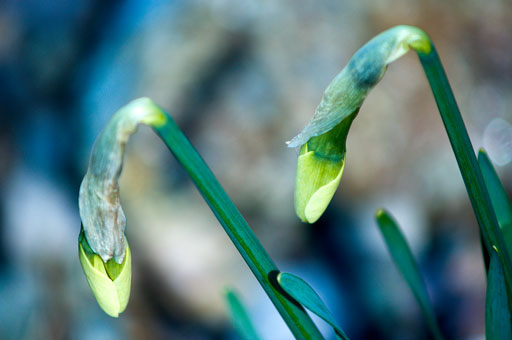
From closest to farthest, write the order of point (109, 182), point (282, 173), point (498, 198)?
point (109, 182), point (498, 198), point (282, 173)

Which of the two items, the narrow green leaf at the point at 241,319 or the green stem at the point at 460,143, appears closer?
the green stem at the point at 460,143

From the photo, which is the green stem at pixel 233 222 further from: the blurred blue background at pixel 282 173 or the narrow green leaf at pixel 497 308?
the blurred blue background at pixel 282 173

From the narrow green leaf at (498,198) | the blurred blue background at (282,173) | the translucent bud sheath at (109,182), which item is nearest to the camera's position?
the translucent bud sheath at (109,182)

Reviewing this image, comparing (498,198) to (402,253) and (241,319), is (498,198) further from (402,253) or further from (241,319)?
(241,319)

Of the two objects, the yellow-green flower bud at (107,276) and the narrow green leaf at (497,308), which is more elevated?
the yellow-green flower bud at (107,276)

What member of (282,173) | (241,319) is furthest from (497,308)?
(282,173)

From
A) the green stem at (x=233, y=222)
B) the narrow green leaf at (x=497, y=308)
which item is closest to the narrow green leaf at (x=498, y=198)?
the narrow green leaf at (x=497, y=308)

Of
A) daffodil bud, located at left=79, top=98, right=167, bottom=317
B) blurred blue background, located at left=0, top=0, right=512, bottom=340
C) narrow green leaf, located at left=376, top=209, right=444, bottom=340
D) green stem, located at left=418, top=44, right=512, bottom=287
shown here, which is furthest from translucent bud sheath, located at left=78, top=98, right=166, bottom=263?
blurred blue background, located at left=0, top=0, right=512, bottom=340
